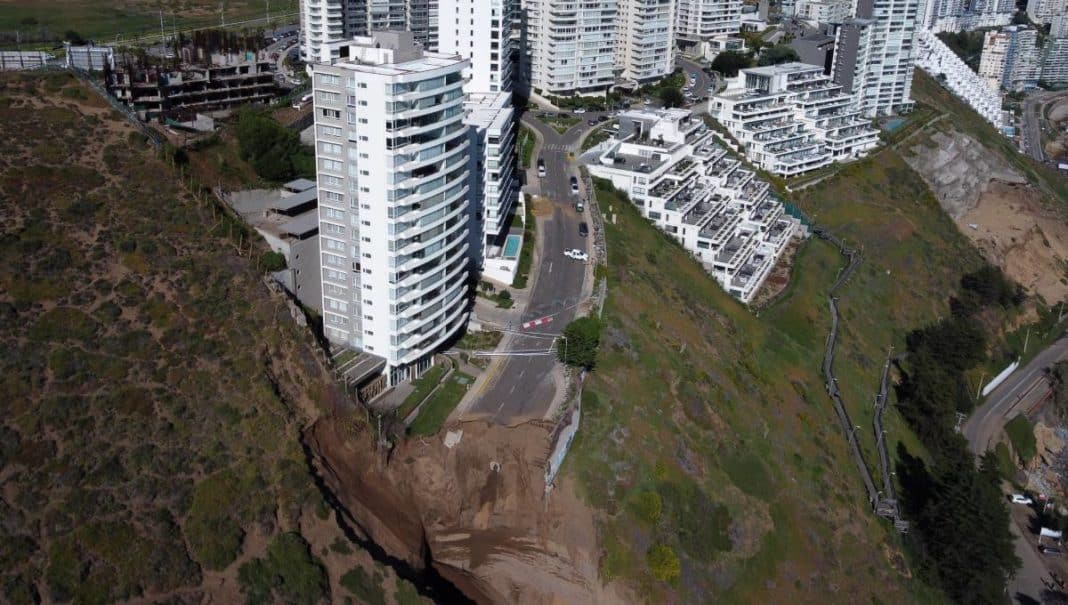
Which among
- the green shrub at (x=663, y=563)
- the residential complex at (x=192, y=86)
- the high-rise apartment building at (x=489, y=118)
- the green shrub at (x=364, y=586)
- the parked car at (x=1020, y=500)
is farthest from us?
the parked car at (x=1020, y=500)

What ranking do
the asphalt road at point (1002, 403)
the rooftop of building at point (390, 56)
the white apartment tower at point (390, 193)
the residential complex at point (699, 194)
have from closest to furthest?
the white apartment tower at point (390, 193)
the rooftop of building at point (390, 56)
the residential complex at point (699, 194)
the asphalt road at point (1002, 403)

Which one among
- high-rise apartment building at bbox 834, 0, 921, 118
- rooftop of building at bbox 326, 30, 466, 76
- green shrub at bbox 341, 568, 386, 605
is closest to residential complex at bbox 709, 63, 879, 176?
high-rise apartment building at bbox 834, 0, 921, 118

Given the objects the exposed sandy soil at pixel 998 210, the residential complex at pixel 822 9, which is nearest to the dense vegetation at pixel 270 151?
the exposed sandy soil at pixel 998 210

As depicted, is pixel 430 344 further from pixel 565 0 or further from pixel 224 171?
pixel 565 0

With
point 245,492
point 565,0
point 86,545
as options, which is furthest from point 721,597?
point 565,0

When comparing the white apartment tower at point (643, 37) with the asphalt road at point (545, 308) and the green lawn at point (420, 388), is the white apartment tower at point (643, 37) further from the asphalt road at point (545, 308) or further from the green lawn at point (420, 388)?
the green lawn at point (420, 388)

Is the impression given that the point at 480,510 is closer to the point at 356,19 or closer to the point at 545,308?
the point at 545,308

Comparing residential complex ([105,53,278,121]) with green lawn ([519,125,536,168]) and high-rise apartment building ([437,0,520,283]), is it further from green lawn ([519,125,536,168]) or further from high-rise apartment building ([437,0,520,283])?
green lawn ([519,125,536,168])
